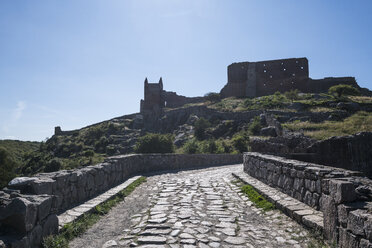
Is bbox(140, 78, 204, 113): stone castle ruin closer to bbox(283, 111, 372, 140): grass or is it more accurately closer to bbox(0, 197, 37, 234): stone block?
bbox(283, 111, 372, 140): grass

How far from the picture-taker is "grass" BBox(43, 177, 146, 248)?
424cm

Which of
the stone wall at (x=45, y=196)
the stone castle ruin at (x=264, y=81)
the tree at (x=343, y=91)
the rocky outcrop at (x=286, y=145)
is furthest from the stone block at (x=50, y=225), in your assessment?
the stone castle ruin at (x=264, y=81)

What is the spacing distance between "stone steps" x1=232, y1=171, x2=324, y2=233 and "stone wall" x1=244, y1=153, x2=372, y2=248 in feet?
0.46

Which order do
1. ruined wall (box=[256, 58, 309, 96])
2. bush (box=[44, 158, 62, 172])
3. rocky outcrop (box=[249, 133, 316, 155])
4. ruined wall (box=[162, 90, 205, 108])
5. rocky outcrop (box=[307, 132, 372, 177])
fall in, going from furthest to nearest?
ruined wall (box=[162, 90, 205, 108]), ruined wall (box=[256, 58, 309, 96]), bush (box=[44, 158, 62, 172]), rocky outcrop (box=[249, 133, 316, 155]), rocky outcrop (box=[307, 132, 372, 177])

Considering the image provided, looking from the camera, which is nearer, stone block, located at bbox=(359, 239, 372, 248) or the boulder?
stone block, located at bbox=(359, 239, 372, 248)

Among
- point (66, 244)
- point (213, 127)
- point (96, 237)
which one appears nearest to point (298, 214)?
point (96, 237)

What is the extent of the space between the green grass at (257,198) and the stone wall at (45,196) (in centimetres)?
424

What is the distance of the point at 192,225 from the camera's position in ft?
17.6

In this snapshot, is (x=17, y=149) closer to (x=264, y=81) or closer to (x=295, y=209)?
(x=264, y=81)

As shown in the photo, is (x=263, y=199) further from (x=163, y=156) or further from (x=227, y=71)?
(x=227, y=71)

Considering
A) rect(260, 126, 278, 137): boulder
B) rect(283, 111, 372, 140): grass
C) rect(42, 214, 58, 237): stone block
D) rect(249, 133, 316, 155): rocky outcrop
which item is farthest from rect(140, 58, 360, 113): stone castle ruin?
rect(42, 214, 58, 237): stone block

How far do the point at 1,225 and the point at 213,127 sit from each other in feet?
121

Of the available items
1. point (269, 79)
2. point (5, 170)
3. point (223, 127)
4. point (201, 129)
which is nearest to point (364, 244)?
point (5, 170)

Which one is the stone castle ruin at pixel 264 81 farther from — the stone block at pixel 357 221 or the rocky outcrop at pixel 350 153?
the stone block at pixel 357 221
